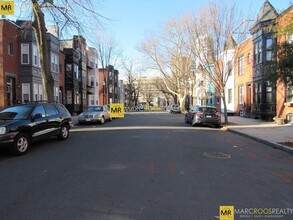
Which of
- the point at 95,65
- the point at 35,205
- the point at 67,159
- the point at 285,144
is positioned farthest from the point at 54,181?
the point at 95,65

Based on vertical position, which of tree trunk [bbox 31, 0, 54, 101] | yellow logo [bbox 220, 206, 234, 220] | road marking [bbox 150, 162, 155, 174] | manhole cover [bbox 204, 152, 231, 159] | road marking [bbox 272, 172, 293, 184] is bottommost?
road marking [bbox 272, 172, 293, 184]

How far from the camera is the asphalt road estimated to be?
490 centimetres

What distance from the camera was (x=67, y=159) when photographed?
9.05 meters

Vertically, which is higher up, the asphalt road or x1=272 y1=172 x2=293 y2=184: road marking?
the asphalt road

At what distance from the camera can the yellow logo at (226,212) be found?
4641 mm

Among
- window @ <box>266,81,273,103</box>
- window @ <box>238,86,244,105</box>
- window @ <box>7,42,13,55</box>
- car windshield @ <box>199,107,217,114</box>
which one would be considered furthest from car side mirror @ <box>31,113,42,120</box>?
window @ <box>238,86,244,105</box>

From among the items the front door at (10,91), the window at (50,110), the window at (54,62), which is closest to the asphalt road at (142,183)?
the window at (50,110)

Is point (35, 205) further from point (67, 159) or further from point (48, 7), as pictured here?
point (48, 7)

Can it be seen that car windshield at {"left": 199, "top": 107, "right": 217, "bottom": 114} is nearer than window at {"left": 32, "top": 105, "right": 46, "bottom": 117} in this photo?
No

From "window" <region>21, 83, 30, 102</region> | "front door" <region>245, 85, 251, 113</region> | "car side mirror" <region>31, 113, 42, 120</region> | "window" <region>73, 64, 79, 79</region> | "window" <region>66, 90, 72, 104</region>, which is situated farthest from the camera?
"window" <region>73, 64, 79, 79</region>

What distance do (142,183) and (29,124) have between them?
5787mm

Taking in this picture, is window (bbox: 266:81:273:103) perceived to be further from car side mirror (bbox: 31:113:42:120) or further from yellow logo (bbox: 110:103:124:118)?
car side mirror (bbox: 31:113:42:120)

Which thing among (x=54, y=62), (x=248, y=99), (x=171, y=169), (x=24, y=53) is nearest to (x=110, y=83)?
(x=54, y=62)

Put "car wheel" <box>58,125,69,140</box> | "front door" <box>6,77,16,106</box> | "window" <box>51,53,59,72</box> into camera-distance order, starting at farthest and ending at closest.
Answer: "window" <box>51,53,59,72</box>, "front door" <box>6,77,16,106</box>, "car wheel" <box>58,125,69,140</box>
